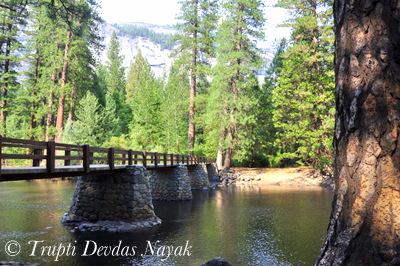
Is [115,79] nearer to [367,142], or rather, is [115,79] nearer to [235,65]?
[235,65]

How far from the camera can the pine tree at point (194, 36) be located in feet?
106

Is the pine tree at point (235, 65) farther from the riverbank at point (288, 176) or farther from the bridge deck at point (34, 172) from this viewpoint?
the bridge deck at point (34, 172)

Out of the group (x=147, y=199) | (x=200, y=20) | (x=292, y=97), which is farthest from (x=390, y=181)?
(x=200, y=20)

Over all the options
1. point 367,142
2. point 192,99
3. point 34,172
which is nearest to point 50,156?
point 34,172

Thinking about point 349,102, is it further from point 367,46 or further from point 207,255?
point 207,255

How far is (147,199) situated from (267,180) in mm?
20051

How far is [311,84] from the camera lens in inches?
1036

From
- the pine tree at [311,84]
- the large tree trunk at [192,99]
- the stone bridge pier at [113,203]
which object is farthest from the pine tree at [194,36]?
the stone bridge pier at [113,203]

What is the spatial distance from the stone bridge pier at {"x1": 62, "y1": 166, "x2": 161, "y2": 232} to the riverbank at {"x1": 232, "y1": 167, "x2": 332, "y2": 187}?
19476 mm

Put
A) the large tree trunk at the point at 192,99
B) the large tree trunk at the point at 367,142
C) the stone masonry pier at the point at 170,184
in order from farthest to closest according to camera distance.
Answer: the large tree trunk at the point at 192,99 < the stone masonry pier at the point at 170,184 < the large tree trunk at the point at 367,142

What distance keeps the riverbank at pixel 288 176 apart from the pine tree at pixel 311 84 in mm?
1273

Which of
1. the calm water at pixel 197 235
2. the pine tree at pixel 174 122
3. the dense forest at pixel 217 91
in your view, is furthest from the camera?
the pine tree at pixel 174 122

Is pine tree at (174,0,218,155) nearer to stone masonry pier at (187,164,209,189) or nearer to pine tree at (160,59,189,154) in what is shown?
pine tree at (160,59,189,154)

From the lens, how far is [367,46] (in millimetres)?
3115
